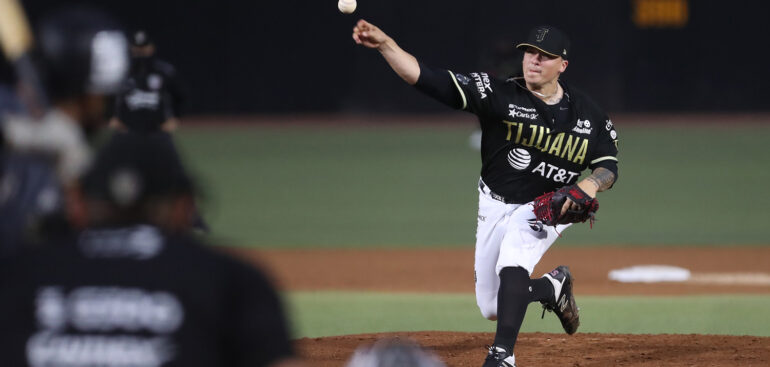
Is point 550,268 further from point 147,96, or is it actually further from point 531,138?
point 531,138

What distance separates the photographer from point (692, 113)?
29.0 meters

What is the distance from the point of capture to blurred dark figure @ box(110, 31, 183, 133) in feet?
36.4

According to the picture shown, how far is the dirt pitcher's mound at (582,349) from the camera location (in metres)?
6.55

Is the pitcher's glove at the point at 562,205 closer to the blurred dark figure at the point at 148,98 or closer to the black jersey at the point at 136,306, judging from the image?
the black jersey at the point at 136,306

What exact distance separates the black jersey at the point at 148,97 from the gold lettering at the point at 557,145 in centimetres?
564

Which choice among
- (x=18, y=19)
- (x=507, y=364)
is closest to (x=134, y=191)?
(x=18, y=19)

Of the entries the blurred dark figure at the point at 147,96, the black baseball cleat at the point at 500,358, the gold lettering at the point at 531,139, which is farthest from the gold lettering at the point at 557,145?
the blurred dark figure at the point at 147,96


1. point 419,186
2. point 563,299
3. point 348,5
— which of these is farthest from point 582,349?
point 419,186

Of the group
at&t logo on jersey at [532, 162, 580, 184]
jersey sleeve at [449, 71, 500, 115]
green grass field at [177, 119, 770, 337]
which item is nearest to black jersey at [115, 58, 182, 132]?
green grass field at [177, 119, 770, 337]

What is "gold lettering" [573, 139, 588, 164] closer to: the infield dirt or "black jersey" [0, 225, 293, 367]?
the infield dirt

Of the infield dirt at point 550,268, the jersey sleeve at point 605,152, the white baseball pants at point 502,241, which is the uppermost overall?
the jersey sleeve at point 605,152

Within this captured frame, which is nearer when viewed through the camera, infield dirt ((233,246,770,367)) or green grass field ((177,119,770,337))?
infield dirt ((233,246,770,367))

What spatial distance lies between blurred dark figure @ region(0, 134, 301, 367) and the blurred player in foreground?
3.72m

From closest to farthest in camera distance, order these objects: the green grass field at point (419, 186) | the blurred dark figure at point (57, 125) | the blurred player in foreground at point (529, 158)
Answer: the blurred dark figure at point (57, 125) < the blurred player in foreground at point (529, 158) < the green grass field at point (419, 186)
